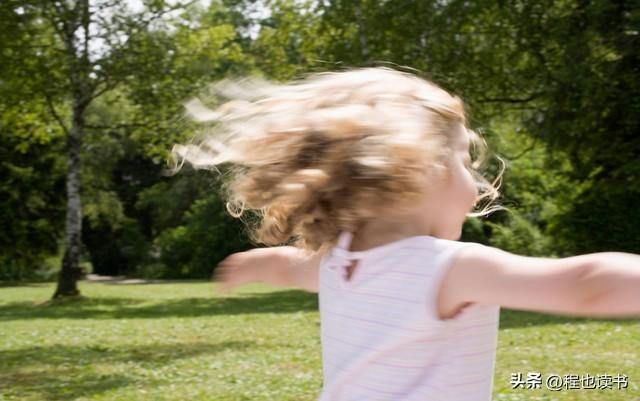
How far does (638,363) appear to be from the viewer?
310 inches

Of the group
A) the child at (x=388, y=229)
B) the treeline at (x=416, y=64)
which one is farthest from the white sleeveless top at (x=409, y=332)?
the treeline at (x=416, y=64)

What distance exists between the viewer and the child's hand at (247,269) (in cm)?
238

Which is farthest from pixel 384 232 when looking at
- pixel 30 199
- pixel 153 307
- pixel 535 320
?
pixel 30 199

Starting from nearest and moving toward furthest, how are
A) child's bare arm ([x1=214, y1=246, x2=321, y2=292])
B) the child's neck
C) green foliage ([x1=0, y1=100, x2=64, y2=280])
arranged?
1. the child's neck
2. child's bare arm ([x1=214, y1=246, x2=321, y2=292])
3. green foliage ([x1=0, y1=100, x2=64, y2=280])

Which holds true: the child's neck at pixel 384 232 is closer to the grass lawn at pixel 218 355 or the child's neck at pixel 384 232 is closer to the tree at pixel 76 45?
the grass lawn at pixel 218 355

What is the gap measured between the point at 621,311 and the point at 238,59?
64.2 feet

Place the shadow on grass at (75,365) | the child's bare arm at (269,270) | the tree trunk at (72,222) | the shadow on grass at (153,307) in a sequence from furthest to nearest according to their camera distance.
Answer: the tree trunk at (72,222) < the shadow on grass at (153,307) < the shadow on grass at (75,365) < the child's bare arm at (269,270)

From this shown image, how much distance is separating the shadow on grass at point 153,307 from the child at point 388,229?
15.0m

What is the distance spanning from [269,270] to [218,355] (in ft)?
25.9

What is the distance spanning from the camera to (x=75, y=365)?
9227mm

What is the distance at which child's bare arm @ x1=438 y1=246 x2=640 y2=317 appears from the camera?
4.63 feet

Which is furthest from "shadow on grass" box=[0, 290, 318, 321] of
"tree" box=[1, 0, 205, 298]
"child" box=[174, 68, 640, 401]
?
"child" box=[174, 68, 640, 401]

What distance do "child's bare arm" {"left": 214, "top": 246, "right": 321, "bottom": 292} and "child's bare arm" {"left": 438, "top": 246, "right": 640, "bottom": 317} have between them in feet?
2.24

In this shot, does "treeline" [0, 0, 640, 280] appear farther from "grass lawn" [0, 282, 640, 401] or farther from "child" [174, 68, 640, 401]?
"child" [174, 68, 640, 401]
